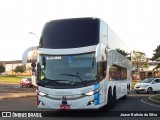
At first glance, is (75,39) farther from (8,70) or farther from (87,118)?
(8,70)

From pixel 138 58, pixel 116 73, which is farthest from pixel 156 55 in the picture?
pixel 116 73

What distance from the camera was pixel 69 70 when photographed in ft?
46.3

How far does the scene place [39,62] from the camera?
1447cm

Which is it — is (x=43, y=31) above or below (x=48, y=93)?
above

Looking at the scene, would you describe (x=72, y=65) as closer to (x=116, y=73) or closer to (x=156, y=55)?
(x=116, y=73)

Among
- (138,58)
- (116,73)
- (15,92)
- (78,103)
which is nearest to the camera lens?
(78,103)

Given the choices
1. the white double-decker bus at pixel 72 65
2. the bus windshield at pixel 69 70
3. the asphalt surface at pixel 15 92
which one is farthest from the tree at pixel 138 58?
the bus windshield at pixel 69 70

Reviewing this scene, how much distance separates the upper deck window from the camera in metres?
14.4

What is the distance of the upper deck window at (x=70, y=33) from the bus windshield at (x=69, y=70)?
1.67ft

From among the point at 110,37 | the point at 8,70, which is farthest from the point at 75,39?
the point at 8,70

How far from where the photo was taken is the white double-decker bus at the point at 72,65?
13.7 metres

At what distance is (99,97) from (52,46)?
8.94 feet

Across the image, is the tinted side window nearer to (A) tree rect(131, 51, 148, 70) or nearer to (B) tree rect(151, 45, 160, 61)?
(B) tree rect(151, 45, 160, 61)

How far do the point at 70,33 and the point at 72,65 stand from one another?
4.44 ft
